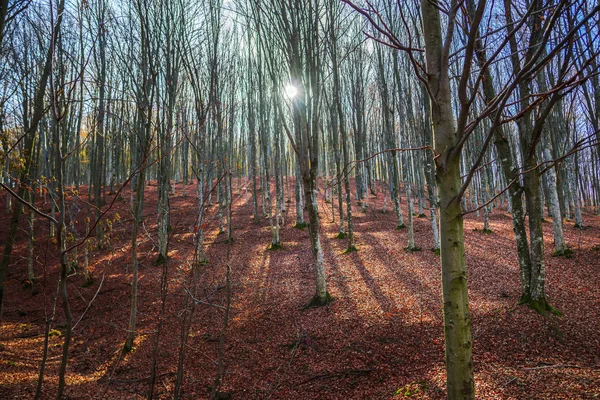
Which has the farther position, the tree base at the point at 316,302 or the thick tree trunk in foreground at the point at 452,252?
A: the tree base at the point at 316,302

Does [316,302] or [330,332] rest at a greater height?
[316,302]

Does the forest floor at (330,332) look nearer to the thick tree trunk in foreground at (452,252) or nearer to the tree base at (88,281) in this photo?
the tree base at (88,281)

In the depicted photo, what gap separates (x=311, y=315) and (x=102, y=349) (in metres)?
4.64

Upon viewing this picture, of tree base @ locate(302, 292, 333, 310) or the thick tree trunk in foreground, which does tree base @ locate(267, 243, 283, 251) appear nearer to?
tree base @ locate(302, 292, 333, 310)

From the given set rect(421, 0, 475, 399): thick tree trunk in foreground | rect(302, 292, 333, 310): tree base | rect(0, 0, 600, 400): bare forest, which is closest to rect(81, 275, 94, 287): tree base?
rect(0, 0, 600, 400): bare forest

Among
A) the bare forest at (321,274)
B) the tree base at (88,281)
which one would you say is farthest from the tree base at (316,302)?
the tree base at (88,281)

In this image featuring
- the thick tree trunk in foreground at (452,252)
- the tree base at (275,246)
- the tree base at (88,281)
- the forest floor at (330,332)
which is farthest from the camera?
the tree base at (275,246)

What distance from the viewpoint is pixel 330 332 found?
6.32m

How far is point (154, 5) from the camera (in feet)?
31.1

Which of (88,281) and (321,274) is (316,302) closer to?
(321,274)

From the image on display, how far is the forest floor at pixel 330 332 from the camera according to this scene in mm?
4355

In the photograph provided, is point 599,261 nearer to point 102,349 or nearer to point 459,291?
point 459,291

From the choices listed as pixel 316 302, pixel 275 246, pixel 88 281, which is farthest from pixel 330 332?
pixel 88 281

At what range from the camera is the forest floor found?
4.36m
